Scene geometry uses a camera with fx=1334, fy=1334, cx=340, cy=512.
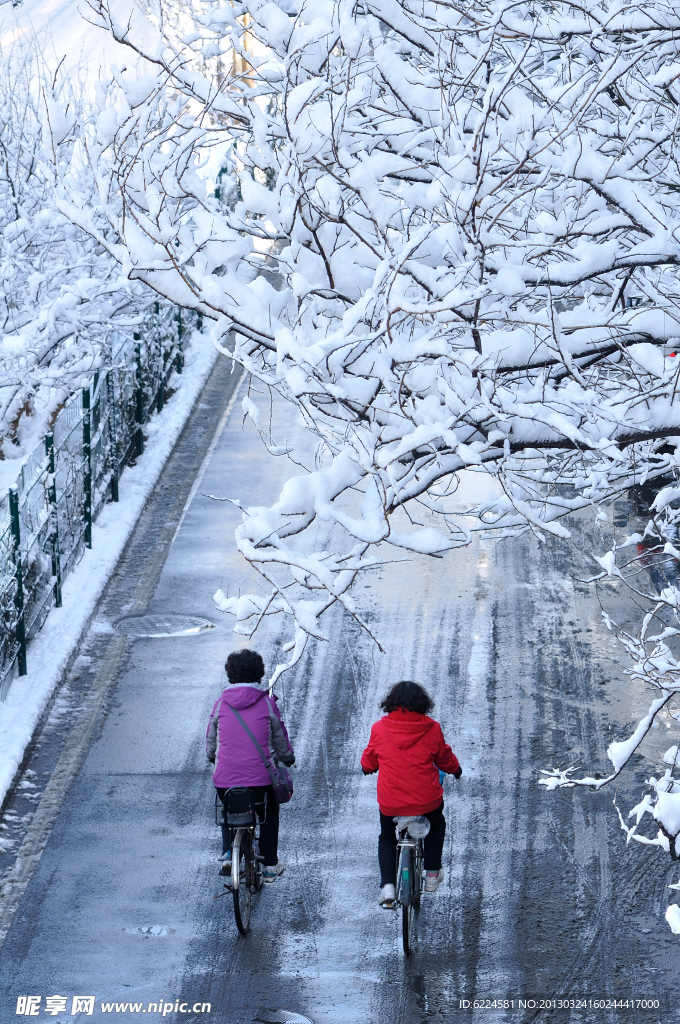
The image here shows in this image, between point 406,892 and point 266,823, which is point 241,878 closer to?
point 266,823

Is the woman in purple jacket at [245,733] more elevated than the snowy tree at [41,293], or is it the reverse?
the snowy tree at [41,293]

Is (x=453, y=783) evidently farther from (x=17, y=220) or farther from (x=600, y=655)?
(x=17, y=220)

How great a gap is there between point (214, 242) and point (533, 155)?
1370 millimetres

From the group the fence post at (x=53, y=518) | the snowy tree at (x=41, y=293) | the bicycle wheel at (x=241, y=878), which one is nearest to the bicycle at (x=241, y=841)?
the bicycle wheel at (x=241, y=878)

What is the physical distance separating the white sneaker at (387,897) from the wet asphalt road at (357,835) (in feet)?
0.88

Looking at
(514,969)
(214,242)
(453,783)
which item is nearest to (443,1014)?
(514,969)

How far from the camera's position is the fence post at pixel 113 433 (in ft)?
47.4

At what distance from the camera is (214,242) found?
18.5 ft

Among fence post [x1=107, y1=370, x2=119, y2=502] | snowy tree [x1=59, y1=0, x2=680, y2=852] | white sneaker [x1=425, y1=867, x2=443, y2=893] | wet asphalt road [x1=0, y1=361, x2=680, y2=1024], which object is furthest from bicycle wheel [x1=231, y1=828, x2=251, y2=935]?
fence post [x1=107, y1=370, x2=119, y2=502]

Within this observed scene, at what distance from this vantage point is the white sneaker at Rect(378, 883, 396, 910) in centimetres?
714

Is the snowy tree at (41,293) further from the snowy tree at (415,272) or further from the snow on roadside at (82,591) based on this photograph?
the snowy tree at (415,272)

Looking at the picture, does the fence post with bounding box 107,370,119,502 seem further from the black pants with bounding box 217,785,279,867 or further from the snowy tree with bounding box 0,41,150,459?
the black pants with bounding box 217,785,279,867

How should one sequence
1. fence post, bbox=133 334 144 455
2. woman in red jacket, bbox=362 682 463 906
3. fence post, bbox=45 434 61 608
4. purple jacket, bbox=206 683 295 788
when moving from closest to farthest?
woman in red jacket, bbox=362 682 463 906 < purple jacket, bbox=206 683 295 788 < fence post, bbox=45 434 61 608 < fence post, bbox=133 334 144 455

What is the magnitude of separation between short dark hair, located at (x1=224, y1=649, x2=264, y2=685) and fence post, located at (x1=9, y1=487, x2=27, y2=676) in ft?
10.5
